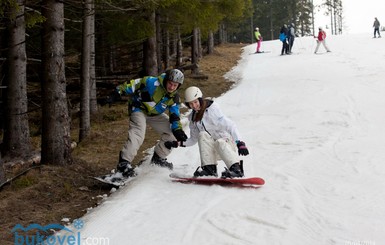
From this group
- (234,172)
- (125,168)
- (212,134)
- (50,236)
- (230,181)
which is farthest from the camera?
(125,168)

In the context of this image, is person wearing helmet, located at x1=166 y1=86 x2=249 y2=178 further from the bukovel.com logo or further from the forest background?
the bukovel.com logo

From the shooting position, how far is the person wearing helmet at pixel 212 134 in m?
6.36

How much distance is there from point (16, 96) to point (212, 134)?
488cm

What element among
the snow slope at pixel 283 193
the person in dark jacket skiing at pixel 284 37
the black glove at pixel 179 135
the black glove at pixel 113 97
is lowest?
the snow slope at pixel 283 193

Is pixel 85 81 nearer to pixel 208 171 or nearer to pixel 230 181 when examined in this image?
pixel 208 171

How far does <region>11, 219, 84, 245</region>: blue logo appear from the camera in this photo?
15.6 ft

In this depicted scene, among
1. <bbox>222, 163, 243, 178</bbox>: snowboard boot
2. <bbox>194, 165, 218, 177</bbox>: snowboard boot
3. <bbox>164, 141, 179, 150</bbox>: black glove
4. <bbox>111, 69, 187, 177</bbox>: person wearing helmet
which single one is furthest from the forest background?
<bbox>222, 163, 243, 178</bbox>: snowboard boot

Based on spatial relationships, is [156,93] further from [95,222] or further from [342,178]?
[342,178]

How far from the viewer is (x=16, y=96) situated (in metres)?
9.02

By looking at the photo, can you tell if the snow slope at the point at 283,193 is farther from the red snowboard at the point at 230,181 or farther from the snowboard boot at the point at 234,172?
the snowboard boot at the point at 234,172

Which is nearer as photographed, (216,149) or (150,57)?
(216,149)

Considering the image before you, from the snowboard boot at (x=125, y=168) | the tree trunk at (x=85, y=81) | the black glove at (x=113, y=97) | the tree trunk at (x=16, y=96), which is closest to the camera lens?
the black glove at (x=113, y=97)

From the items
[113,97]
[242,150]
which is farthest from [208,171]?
[113,97]

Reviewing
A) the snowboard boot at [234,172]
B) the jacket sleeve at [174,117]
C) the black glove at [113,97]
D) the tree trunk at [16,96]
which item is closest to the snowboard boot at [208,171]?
the snowboard boot at [234,172]
